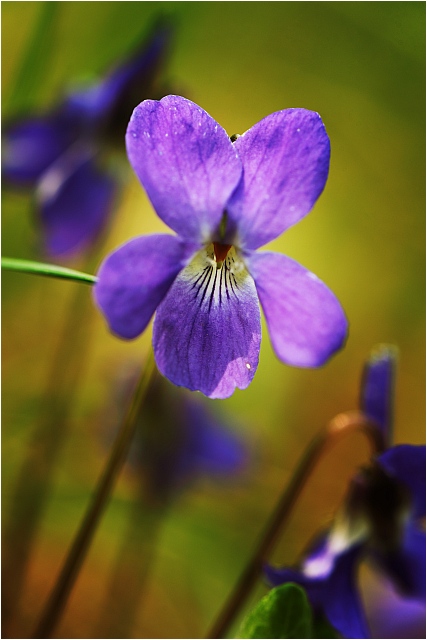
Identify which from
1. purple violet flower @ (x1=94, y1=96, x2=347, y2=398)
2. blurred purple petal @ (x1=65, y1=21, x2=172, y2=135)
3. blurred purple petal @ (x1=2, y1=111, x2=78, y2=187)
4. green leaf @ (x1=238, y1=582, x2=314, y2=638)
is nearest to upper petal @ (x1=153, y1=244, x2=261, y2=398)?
purple violet flower @ (x1=94, y1=96, x2=347, y2=398)

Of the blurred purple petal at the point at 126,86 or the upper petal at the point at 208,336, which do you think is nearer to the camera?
the upper petal at the point at 208,336

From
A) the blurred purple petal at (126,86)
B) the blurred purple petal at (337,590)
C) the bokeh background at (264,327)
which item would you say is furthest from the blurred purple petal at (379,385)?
the blurred purple petal at (126,86)

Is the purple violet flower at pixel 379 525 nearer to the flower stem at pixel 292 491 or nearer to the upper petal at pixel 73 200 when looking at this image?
the flower stem at pixel 292 491

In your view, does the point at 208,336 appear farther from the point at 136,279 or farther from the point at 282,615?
the point at 282,615

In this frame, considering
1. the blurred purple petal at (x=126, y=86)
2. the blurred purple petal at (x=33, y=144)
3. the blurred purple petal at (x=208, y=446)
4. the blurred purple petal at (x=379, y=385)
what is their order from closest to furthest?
the blurred purple petal at (x=379, y=385)
the blurred purple petal at (x=126, y=86)
the blurred purple petal at (x=33, y=144)
the blurred purple petal at (x=208, y=446)

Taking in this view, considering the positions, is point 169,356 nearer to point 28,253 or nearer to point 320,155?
point 320,155

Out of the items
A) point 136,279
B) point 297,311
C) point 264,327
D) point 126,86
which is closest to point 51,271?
point 136,279

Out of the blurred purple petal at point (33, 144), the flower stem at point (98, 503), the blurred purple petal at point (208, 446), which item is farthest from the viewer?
the blurred purple petal at point (208, 446)

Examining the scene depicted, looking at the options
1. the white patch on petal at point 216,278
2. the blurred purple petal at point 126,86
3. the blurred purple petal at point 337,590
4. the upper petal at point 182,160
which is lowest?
the blurred purple petal at point 337,590
